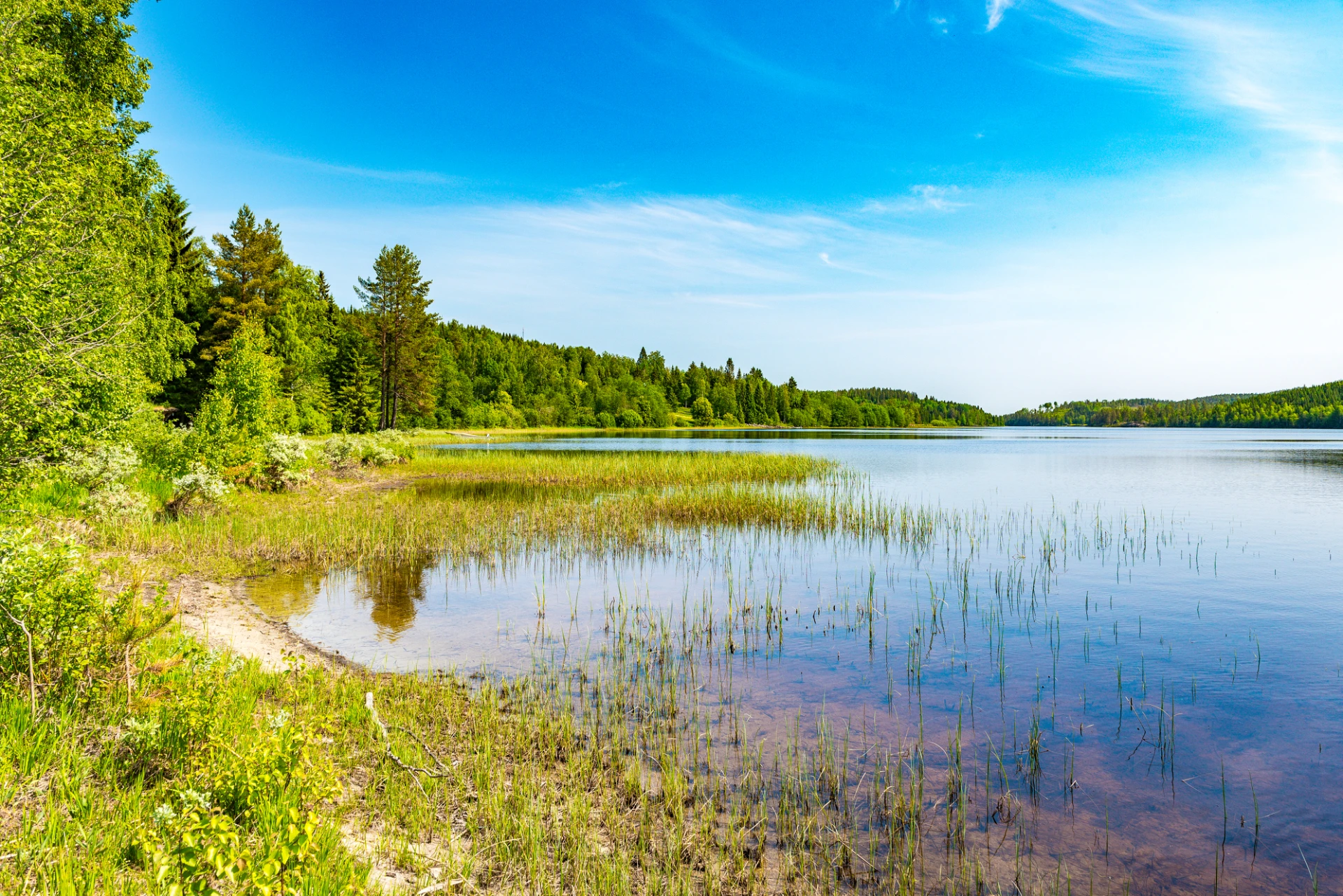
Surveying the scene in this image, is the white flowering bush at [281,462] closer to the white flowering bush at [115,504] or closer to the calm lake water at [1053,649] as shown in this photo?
the white flowering bush at [115,504]

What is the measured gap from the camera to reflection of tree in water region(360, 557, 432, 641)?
1126 cm

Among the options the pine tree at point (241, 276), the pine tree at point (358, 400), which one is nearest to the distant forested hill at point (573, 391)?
the pine tree at point (358, 400)

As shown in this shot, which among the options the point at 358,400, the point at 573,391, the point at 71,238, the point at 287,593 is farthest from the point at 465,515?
the point at 573,391

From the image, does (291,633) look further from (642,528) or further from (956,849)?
(642,528)

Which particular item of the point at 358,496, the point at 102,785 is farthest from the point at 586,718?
the point at 358,496

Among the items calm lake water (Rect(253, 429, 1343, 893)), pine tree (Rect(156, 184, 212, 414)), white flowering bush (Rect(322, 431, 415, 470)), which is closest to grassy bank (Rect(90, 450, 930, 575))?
Result: white flowering bush (Rect(322, 431, 415, 470))

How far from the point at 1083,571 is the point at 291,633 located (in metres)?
16.5

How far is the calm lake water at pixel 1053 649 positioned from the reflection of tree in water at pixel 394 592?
0.07m

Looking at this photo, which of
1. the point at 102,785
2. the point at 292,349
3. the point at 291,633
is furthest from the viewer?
the point at 292,349

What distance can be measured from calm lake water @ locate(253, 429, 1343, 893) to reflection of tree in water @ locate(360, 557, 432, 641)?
0.07 meters

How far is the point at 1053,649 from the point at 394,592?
1198 centimetres

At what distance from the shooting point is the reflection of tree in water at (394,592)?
36.9 feet

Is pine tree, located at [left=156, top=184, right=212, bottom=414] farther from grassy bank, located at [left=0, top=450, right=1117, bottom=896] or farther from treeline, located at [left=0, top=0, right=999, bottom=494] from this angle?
grassy bank, located at [left=0, top=450, right=1117, bottom=896]

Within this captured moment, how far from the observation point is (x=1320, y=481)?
105 ft
